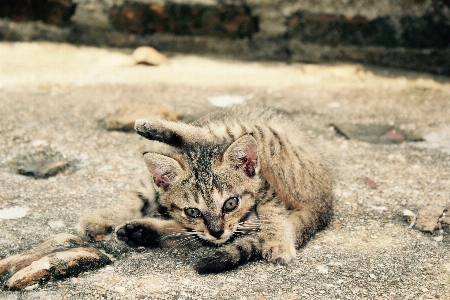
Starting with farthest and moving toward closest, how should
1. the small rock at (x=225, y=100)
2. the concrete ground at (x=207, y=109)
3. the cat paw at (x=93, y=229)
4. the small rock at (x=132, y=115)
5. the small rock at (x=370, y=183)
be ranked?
the small rock at (x=225, y=100), the small rock at (x=132, y=115), the small rock at (x=370, y=183), the cat paw at (x=93, y=229), the concrete ground at (x=207, y=109)

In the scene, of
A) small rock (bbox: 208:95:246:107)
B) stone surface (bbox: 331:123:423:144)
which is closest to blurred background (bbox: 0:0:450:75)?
small rock (bbox: 208:95:246:107)

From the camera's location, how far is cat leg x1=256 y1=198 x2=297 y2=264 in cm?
288

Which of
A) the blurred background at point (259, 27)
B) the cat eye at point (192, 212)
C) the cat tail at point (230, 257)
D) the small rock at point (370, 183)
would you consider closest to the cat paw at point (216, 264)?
the cat tail at point (230, 257)

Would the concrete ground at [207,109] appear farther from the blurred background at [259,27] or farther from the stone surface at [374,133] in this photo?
the blurred background at [259,27]

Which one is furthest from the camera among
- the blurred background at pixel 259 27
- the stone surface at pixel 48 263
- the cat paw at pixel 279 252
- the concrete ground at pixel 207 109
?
the blurred background at pixel 259 27

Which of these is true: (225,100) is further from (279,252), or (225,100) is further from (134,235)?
(279,252)

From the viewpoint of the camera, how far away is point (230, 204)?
9.97 feet

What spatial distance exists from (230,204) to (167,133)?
→ 0.60m

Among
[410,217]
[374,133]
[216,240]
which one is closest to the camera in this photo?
[216,240]

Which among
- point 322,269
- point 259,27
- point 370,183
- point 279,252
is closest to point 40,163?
point 279,252

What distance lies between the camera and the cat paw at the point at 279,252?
285 cm

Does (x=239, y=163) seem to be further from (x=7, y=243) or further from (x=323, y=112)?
(x=323, y=112)

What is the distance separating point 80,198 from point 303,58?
334cm

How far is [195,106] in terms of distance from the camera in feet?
16.1
